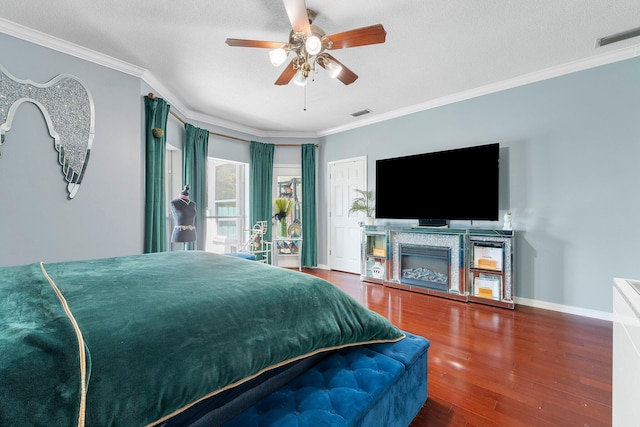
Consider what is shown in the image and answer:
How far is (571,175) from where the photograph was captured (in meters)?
2.91

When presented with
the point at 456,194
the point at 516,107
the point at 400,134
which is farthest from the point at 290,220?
the point at 516,107

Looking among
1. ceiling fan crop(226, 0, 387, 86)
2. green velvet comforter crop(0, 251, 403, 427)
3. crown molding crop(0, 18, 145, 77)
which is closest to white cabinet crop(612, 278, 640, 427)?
green velvet comforter crop(0, 251, 403, 427)

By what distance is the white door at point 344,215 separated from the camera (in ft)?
16.0

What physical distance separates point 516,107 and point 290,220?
3967 mm

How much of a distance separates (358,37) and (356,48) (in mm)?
783

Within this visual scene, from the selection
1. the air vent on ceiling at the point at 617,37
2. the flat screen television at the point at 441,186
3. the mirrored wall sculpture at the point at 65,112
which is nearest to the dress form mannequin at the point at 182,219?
the mirrored wall sculpture at the point at 65,112

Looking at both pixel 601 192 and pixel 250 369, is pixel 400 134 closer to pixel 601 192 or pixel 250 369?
pixel 601 192

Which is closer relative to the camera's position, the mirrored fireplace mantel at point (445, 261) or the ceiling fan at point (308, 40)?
the ceiling fan at point (308, 40)

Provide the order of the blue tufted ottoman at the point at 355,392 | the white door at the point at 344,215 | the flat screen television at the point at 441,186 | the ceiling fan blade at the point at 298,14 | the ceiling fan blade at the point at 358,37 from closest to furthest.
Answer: the blue tufted ottoman at the point at 355,392, the ceiling fan blade at the point at 298,14, the ceiling fan blade at the point at 358,37, the flat screen television at the point at 441,186, the white door at the point at 344,215

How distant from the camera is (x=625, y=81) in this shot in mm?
2660

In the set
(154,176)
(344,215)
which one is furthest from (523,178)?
(154,176)

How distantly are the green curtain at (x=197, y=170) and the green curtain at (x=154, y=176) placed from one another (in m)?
0.74

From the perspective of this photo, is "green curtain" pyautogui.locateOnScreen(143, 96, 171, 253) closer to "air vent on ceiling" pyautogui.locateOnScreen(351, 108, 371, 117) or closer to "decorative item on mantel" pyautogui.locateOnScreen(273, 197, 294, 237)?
"decorative item on mantel" pyautogui.locateOnScreen(273, 197, 294, 237)

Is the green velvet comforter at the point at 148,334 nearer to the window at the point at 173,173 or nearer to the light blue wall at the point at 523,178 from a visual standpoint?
the light blue wall at the point at 523,178
